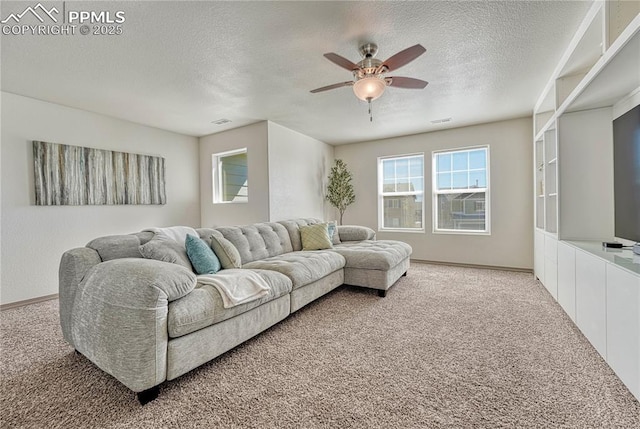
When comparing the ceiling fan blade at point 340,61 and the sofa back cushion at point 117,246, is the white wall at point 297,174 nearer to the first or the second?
the sofa back cushion at point 117,246

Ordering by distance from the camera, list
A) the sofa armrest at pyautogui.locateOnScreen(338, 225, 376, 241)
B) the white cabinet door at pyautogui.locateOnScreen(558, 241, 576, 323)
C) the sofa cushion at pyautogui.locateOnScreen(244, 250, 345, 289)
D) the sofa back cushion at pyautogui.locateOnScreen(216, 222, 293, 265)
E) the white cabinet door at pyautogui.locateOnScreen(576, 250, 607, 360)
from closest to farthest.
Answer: the white cabinet door at pyautogui.locateOnScreen(576, 250, 607, 360) → the white cabinet door at pyautogui.locateOnScreen(558, 241, 576, 323) → the sofa cushion at pyautogui.locateOnScreen(244, 250, 345, 289) → the sofa back cushion at pyautogui.locateOnScreen(216, 222, 293, 265) → the sofa armrest at pyautogui.locateOnScreen(338, 225, 376, 241)

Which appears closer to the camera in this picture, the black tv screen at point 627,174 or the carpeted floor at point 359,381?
the carpeted floor at point 359,381

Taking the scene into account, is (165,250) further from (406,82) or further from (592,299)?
(592,299)

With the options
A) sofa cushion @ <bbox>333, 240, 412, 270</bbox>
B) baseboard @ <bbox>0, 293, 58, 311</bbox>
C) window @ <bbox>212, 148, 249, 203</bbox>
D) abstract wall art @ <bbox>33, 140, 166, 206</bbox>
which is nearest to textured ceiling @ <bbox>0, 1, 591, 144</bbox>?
abstract wall art @ <bbox>33, 140, 166, 206</bbox>

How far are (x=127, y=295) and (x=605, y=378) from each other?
9.28ft

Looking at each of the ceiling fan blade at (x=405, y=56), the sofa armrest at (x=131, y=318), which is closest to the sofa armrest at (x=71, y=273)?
the sofa armrest at (x=131, y=318)

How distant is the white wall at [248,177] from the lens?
4.42m

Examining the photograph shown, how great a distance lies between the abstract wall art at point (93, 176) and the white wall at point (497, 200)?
4425 millimetres

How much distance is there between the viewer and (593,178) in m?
2.60

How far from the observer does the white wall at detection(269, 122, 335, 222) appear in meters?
4.49

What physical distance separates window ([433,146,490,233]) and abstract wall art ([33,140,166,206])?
4.92 m
